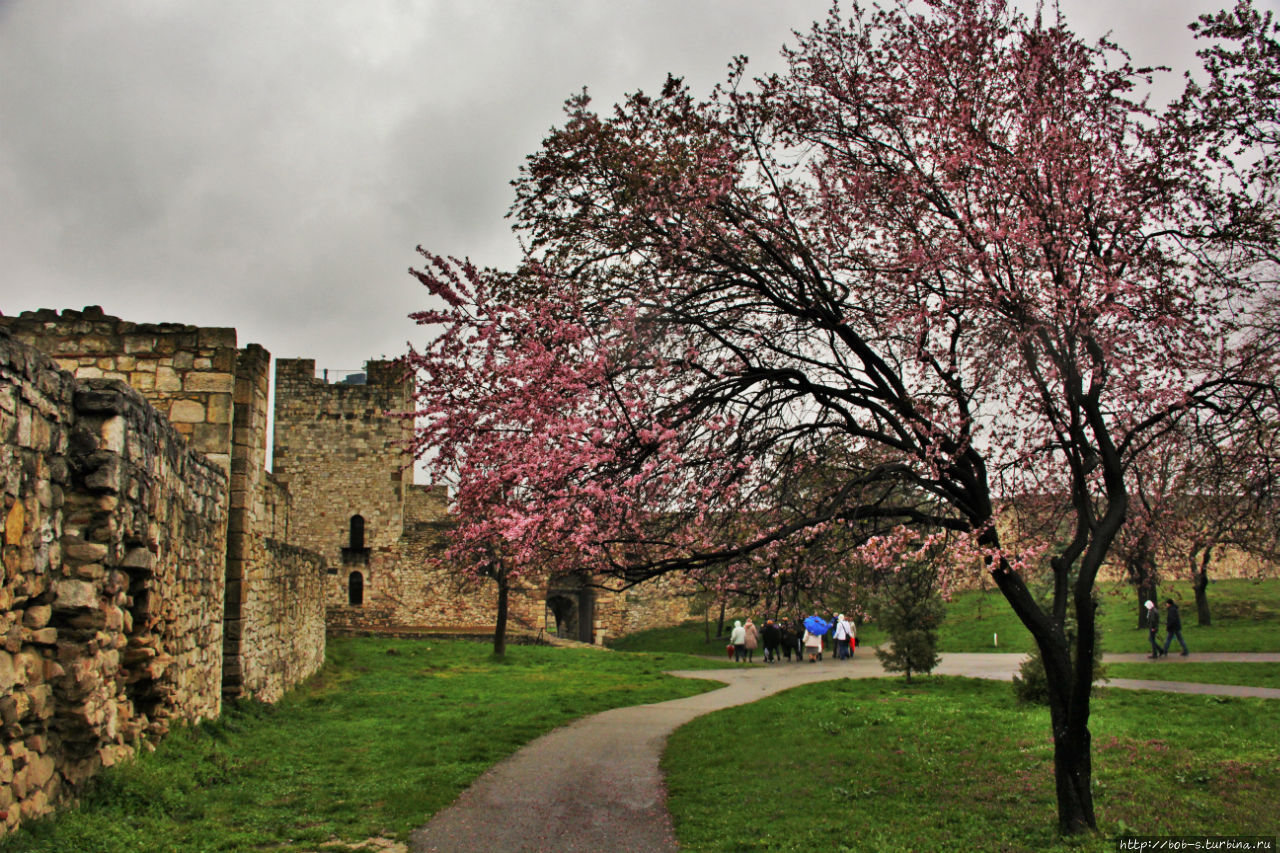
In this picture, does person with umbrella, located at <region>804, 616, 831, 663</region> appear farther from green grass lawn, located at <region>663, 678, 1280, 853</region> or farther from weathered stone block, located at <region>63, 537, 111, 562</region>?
weathered stone block, located at <region>63, 537, 111, 562</region>

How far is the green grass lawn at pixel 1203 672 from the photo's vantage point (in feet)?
55.3

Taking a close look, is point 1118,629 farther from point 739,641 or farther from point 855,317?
point 855,317

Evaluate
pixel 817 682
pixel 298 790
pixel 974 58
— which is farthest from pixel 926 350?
pixel 817 682

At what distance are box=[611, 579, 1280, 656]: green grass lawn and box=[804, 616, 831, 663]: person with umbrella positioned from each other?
2.16m

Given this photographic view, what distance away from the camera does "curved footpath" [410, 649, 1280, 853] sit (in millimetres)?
7398

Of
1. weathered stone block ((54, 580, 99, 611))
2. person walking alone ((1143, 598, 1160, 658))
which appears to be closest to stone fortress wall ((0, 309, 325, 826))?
weathered stone block ((54, 580, 99, 611))

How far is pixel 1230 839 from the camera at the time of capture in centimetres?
686

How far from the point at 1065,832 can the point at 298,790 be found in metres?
6.00

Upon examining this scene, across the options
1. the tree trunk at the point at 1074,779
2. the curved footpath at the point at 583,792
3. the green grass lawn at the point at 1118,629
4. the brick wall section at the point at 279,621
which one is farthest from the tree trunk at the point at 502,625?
the tree trunk at the point at 1074,779

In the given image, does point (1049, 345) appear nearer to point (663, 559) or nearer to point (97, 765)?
point (663, 559)

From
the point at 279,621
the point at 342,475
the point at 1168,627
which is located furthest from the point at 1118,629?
the point at 279,621

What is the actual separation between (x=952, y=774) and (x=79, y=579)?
7.70m

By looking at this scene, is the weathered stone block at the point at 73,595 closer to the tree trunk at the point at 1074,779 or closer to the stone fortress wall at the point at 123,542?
the stone fortress wall at the point at 123,542

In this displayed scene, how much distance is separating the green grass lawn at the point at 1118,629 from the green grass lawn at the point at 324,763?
11.8 metres
